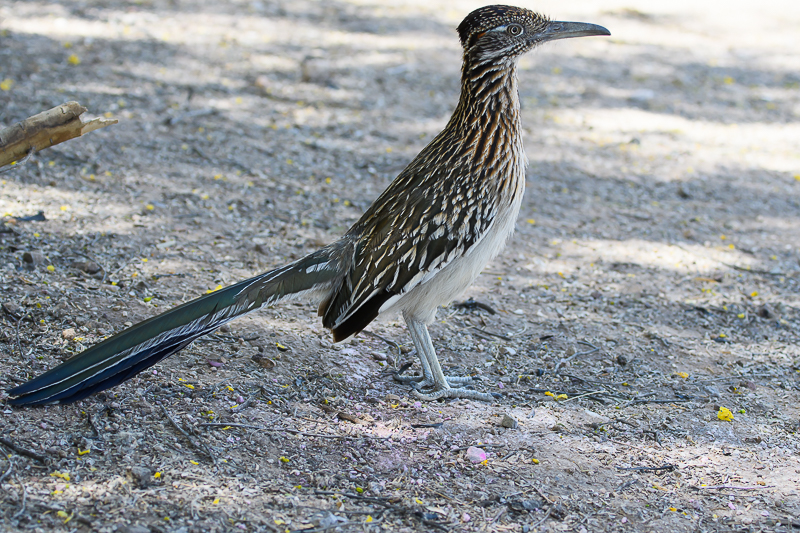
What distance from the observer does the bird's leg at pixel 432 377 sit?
171 inches

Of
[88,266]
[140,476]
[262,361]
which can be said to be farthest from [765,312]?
[88,266]

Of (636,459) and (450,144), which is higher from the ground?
(450,144)

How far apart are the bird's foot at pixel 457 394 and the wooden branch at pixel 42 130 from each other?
2.24 m

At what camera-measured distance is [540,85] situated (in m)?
9.92

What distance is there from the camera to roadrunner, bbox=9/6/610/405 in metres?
4.09

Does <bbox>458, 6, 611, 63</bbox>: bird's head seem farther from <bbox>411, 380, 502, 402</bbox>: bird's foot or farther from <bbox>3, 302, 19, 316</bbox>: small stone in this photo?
<bbox>3, 302, 19, 316</bbox>: small stone

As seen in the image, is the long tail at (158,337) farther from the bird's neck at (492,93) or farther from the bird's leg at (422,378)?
the bird's neck at (492,93)

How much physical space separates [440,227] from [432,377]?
0.97 meters

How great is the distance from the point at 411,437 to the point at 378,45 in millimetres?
7596

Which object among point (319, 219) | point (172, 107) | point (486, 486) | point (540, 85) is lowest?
point (486, 486)

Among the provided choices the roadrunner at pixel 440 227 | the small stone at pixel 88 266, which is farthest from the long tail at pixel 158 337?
the small stone at pixel 88 266

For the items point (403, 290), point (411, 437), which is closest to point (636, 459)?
point (411, 437)

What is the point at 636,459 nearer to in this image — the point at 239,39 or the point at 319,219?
the point at 319,219

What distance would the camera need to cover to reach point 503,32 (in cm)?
431
